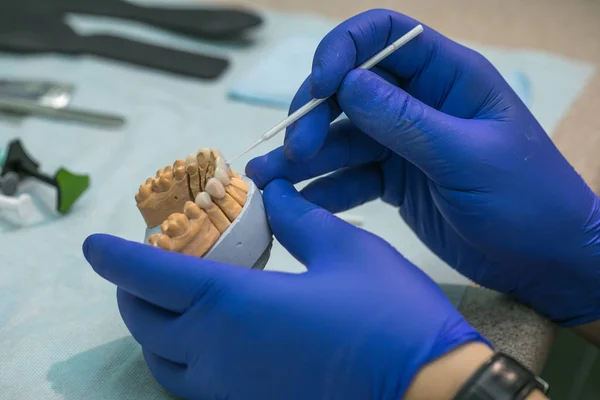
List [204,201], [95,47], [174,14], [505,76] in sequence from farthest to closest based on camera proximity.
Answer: [174,14] → [95,47] → [505,76] → [204,201]

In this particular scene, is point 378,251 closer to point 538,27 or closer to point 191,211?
point 191,211

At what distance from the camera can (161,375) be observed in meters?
0.78

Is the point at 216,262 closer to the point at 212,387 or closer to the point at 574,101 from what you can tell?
the point at 212,387

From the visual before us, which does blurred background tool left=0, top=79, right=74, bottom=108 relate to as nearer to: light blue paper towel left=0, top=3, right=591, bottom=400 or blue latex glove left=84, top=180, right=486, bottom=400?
light blue paper towel left=0, top=3, right=591, bottom=400

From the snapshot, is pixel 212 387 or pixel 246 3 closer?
pixel 212 387

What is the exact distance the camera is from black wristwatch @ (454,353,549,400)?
649 millimetres

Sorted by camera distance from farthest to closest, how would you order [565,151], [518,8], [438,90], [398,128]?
[518,8], [565,151], [438,90], [398,128]

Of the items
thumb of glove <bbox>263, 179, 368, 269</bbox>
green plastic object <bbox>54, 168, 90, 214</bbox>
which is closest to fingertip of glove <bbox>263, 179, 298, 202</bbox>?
thumb of glove <bbox>263, 179, 368, 269</bbox>

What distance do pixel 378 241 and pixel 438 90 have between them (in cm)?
31

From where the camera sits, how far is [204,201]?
76 cm

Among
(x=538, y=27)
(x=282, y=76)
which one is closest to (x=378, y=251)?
(x=282, y=76)

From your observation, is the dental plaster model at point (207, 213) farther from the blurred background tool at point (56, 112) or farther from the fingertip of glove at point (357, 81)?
the blurred background tool at point (56, 112)

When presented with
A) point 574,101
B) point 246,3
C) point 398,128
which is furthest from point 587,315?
point 246,3

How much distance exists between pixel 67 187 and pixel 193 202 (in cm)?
47
